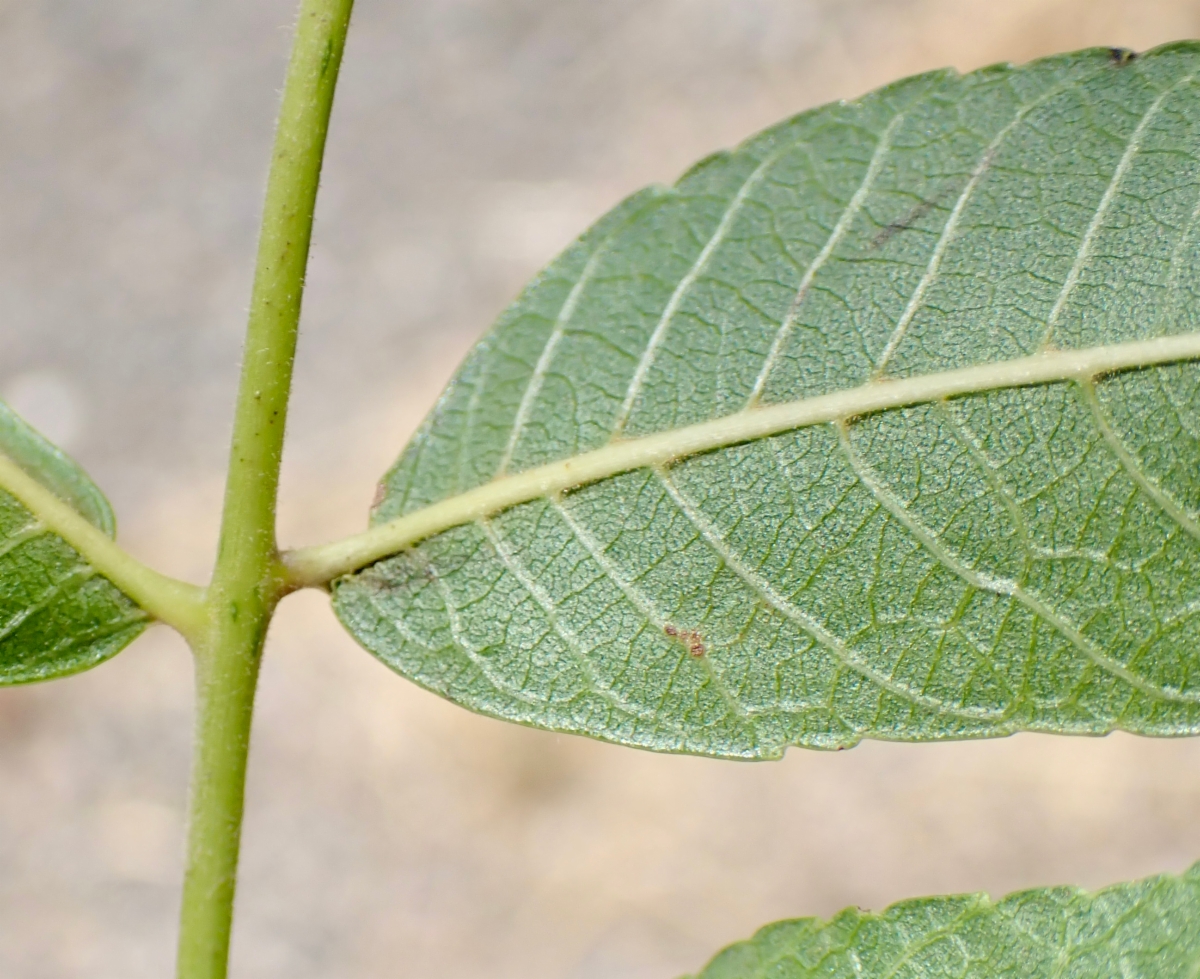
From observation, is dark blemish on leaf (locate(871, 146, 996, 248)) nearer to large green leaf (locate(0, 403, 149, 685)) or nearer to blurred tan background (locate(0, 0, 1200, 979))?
large green leaf (locate(0, 403, 149, 685))

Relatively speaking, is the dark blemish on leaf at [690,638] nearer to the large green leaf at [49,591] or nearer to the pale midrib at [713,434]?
the pale midrib at [713,434]

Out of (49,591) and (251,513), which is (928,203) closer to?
(251,513)

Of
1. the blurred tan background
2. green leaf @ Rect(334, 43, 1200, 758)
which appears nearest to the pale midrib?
green leaf @ Rect(334, 43, 1200, 758)

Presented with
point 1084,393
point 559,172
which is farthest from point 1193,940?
point 559,172

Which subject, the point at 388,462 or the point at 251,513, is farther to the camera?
the point at 388,462

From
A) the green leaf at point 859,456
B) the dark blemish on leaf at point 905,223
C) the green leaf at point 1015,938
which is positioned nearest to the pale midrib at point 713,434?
the green leaf at point 859,456

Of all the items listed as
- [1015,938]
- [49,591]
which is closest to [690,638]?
[1015,938]

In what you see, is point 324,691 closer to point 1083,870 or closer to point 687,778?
point 687,778
